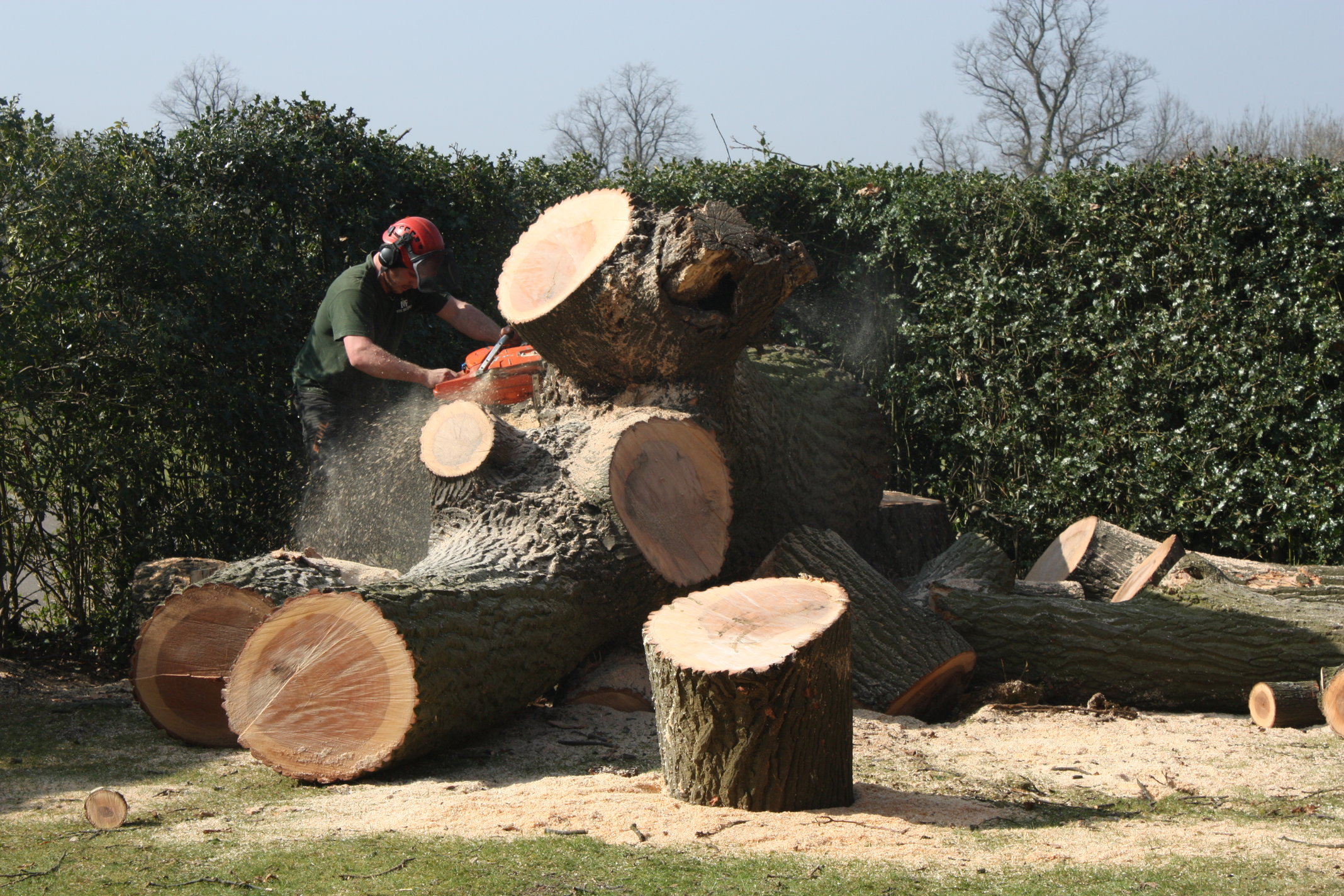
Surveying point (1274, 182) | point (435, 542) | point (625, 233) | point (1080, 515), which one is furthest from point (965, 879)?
point (1274, 182)

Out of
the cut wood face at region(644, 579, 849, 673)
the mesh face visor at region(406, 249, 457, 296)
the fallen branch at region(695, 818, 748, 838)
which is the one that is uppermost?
the mesh face visor at region(406, 249, 457, 296)

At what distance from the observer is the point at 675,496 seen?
14.7ft

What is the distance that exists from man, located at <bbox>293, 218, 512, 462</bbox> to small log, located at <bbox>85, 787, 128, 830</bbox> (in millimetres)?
2549

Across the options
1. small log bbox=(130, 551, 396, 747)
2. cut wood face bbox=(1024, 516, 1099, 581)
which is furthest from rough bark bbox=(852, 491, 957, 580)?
small log bbox=(130, 551, 396, 747)

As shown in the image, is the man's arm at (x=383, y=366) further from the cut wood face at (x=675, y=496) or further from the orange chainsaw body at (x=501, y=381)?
the cut wood face at (x=675, y=496)

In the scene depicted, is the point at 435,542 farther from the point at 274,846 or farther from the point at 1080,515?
the point at 1080,515

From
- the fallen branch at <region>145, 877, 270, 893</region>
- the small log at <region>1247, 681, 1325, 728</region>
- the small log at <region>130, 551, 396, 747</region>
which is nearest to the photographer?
the fallen branch at <region>145, 877, 270, 893</region>

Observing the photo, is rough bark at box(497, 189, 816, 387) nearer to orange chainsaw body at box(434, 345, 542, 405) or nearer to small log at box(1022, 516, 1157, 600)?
orange chainsaw body at box(434, 345, 542, 405)

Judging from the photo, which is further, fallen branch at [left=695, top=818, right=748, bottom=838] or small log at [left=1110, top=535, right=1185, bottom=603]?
small log at [left=1110, top=535, right=1185, bottom=603]

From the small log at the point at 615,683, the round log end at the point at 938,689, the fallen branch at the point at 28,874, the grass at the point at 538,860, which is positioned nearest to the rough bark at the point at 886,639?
the round log end at the point at 938,689

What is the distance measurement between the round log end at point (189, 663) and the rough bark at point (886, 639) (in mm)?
2161

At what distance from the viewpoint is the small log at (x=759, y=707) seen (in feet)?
9.79

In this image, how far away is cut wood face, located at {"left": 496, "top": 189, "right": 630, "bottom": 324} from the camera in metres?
4.56

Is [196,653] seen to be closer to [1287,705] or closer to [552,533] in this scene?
[552,533]
